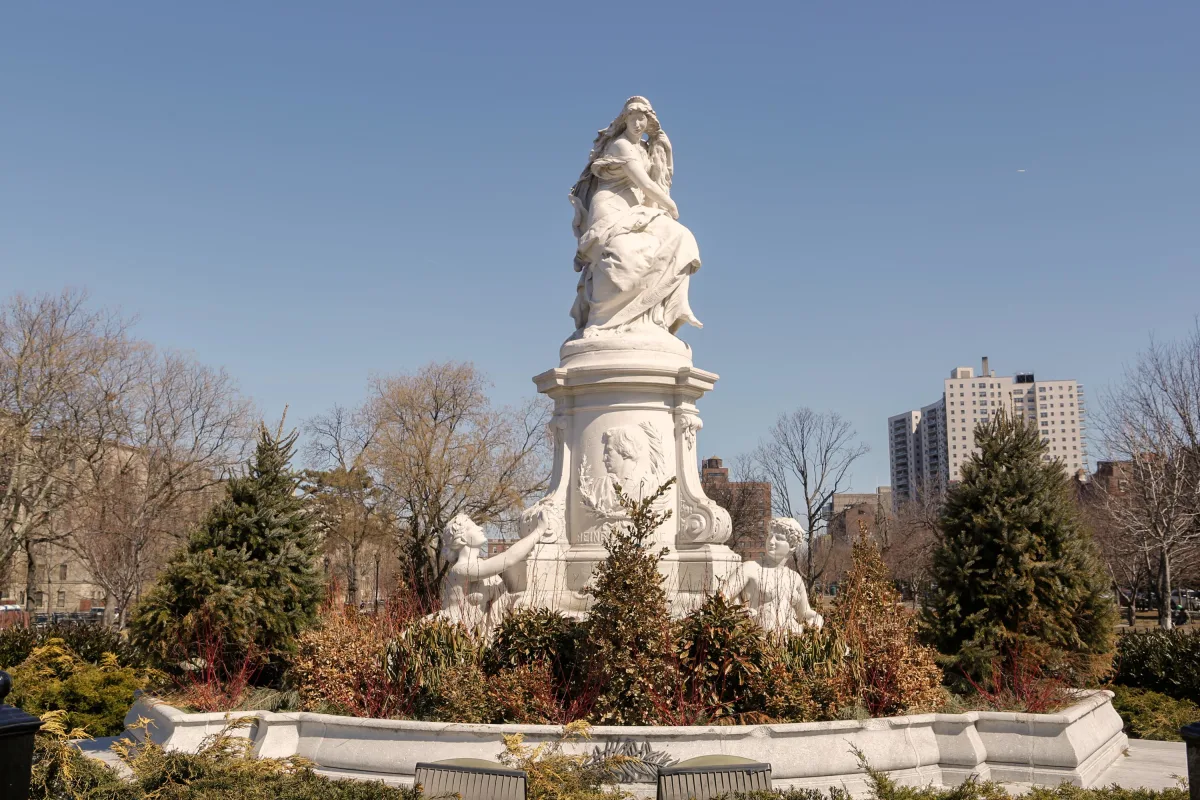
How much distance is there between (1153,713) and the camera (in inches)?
448

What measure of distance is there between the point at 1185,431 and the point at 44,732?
30.7m

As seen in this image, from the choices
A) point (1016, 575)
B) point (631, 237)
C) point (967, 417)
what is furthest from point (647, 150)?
point (967, 417)

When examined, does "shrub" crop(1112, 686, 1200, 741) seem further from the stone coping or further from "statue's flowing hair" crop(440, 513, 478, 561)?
"statue's flowing hair" crop(440, 513, 478, 561)

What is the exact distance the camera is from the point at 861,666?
8.44 metres

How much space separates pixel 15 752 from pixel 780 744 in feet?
17.0

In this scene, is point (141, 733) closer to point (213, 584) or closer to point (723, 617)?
point (213, 584)

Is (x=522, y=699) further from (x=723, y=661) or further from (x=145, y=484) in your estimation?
(x=145, y=484)

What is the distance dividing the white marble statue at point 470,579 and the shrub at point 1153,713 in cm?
714

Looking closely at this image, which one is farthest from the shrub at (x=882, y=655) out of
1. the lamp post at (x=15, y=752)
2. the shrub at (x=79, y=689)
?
the shrub at (x=79, y=689)

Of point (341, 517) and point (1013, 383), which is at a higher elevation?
point (1013, 383)

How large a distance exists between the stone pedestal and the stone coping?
3.62m

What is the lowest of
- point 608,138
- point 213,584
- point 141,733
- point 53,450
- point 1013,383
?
point 141,733

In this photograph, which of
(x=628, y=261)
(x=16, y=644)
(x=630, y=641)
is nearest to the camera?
(x=630, y=641)

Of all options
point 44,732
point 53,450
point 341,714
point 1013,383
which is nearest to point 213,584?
point 341,714
